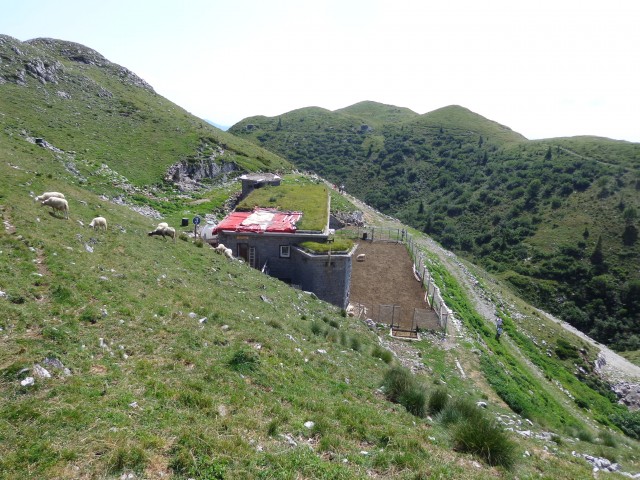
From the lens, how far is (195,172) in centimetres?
5369

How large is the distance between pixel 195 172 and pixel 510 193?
3244 inches

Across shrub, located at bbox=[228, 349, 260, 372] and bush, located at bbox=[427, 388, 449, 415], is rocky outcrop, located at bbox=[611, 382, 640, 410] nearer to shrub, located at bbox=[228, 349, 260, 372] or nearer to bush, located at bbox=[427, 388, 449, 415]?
bush, located at bbox=[427, 388, 449, 415]

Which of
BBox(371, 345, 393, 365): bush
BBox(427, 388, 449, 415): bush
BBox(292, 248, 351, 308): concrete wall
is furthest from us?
BBox(292, 248, 351, 308): concrete wall

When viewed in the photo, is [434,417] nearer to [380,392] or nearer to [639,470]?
[380,392]

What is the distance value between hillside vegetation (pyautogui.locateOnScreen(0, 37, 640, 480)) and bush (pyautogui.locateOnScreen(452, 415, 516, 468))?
1.3 inches

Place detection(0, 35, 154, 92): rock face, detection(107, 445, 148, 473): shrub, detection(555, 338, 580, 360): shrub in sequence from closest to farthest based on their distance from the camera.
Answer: detection(107, 445, 148, 473): shrub < detection(555, 338, 580, 360): shrub < detection(0, 35, 154, 92): rock face

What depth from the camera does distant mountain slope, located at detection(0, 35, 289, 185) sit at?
140 feet

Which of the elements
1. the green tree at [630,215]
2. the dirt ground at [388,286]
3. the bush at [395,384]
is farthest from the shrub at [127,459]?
the green tree at [630,215]

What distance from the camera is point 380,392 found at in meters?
12.0

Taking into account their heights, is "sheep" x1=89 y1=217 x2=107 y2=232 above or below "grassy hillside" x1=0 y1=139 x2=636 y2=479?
above

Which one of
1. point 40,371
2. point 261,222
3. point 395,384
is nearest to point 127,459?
point 40,371

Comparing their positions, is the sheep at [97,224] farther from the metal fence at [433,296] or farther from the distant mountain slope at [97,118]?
the distant mountain slope at [97,118]

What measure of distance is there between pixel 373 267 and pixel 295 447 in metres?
28.9

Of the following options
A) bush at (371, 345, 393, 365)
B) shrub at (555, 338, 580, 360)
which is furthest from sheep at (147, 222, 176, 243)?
shrub at (555, 338, 580, 360)
